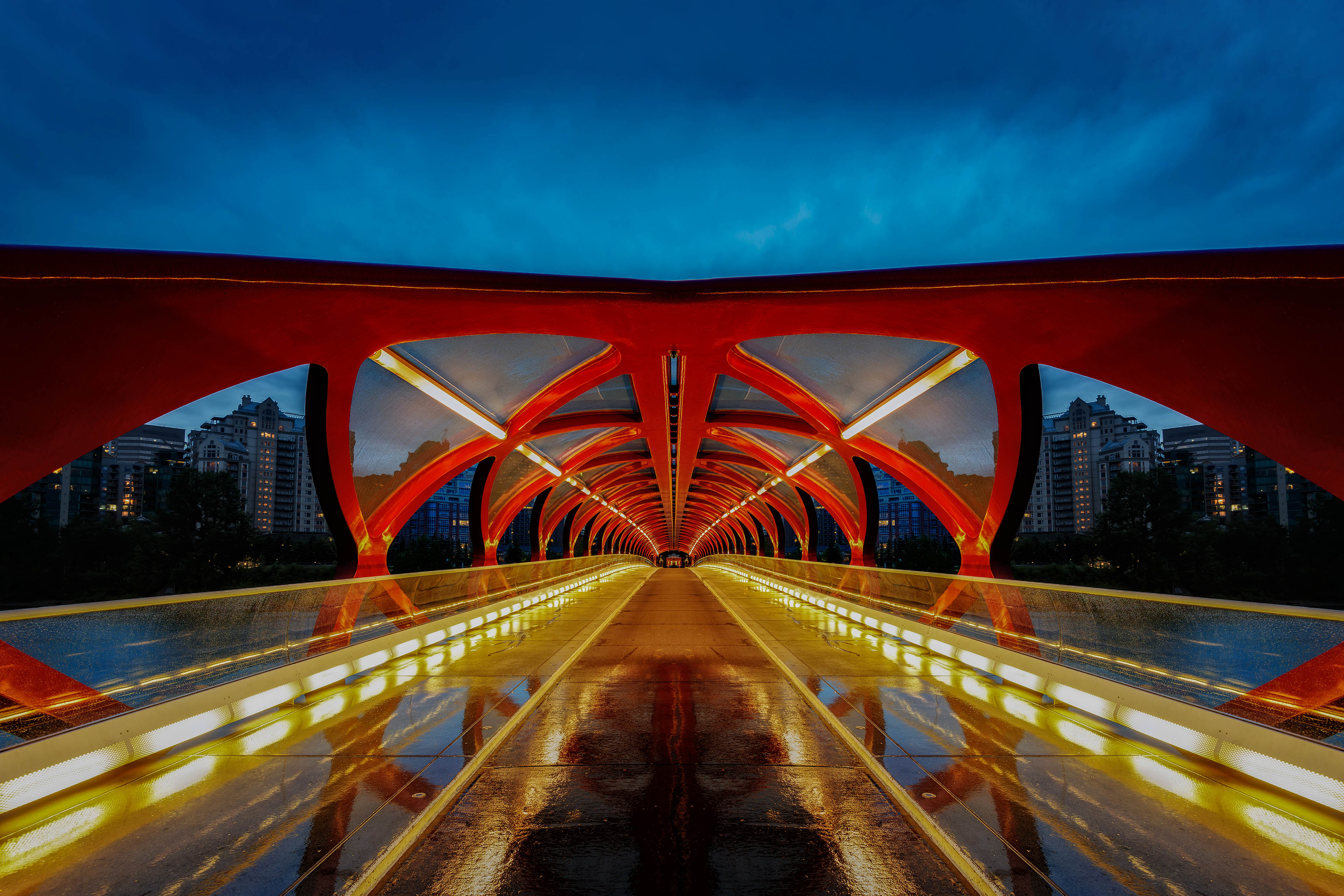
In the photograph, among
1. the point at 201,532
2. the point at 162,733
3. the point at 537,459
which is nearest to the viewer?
the point at 162,733

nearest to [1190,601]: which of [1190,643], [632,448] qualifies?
[1190,643]

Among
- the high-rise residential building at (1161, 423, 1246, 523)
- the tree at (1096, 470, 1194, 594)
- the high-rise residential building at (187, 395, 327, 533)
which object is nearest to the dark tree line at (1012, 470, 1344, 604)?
the tree at (1096, 470, 1194, 594)

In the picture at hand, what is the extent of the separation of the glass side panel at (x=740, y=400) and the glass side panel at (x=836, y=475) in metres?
5.35

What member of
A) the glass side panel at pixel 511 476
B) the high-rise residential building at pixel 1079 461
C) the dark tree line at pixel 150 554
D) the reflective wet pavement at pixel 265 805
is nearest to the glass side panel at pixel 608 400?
the glass side panel at pixel 511 476

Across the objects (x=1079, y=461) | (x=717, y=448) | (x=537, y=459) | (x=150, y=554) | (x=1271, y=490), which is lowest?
(x=150, y=554)

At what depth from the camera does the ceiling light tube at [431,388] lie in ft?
55.7

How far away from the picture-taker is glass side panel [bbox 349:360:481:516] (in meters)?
18.9

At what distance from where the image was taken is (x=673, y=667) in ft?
29.6

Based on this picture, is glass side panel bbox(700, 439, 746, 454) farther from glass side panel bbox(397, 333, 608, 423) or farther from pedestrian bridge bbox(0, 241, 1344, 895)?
glass side panel bbox(397, 333, 608, 423)

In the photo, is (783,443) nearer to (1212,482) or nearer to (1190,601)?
(1190,601)

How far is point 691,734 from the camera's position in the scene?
564 cm

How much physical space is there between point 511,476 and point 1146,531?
38.7m

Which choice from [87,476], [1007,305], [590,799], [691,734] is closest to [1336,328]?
[1007,305]

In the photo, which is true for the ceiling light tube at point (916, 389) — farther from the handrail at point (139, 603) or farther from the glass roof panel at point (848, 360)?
the handrail at point (139, 603)
